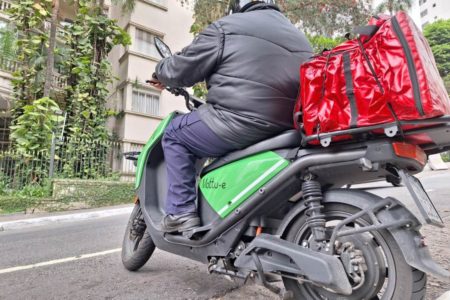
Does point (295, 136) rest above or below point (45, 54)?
below

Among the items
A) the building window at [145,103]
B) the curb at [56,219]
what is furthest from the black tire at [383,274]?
the building window at [145,103]

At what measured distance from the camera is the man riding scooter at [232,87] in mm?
2174

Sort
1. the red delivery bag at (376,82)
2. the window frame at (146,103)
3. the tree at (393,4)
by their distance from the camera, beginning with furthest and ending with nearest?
the tree at (393,4) < the window frame at (146,103) < the red delivery bag at (376,82)

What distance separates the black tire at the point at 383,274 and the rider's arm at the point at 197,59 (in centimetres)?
112

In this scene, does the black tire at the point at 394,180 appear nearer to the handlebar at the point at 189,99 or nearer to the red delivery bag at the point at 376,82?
the red delivery bag at the point at 376,82

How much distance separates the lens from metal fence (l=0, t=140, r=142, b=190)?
359 inches

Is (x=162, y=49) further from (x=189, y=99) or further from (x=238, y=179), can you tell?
(x=238, y=179)

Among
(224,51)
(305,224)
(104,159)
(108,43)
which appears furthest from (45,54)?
(305,224)

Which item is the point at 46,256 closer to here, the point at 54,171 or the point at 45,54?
the point at 54,171

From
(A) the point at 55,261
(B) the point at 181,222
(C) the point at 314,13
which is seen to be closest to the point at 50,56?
(A) the point at 55,261

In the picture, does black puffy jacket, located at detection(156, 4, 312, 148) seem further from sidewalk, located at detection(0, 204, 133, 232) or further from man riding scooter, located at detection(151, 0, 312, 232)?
sidewalk, located at detection(0, 204, 133, 232)

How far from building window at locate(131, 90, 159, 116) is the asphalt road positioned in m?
11.7

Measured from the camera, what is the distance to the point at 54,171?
948cm

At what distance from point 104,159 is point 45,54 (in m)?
3.72
